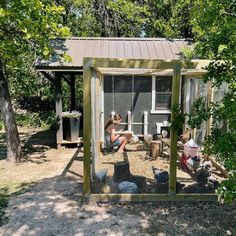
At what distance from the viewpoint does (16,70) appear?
1466cm

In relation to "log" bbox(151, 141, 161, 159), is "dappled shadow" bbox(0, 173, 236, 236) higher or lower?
lower

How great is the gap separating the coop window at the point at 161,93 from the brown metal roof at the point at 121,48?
113 centimetres

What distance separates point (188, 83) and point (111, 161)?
3962mm

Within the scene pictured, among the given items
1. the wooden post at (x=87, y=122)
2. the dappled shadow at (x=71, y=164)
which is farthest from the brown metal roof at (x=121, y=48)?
the wooden post at (x=87, y=122)

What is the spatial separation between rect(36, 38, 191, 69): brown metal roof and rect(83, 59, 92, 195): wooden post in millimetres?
4068

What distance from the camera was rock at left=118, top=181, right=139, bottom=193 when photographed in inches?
217

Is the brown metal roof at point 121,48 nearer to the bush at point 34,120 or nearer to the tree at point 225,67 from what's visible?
the bush at point 34,120

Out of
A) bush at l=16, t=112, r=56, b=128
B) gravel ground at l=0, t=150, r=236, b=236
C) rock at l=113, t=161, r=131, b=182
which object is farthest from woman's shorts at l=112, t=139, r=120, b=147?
bush at l=16, t=112, r=56, b=128

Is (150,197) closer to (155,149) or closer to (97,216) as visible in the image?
(97,216)

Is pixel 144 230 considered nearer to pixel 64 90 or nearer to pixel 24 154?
pixel 24 154

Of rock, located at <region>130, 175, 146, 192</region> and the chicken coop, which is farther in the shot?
rock, located at <region>130, 175, 146, 192</region>

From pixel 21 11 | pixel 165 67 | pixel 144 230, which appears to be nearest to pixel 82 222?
pixel 144 230

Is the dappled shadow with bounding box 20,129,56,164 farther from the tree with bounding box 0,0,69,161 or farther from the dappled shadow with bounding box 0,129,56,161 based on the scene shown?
the tree with bounding box 0,0,69,161

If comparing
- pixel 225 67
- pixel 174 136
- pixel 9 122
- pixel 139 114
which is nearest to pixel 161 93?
pixel 139 114
